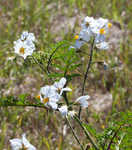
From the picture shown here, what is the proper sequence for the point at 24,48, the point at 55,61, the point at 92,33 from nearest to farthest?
1. the point at 24,48
2. the point at 92,33
3. the point at 55,61

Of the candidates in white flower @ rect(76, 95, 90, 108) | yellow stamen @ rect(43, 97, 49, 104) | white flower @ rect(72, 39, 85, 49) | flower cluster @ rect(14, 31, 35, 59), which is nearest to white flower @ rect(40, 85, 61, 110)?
yellow stamen @ rect(43, 97, 49, 104)

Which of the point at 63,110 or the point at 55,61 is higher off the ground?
the point at 55,61

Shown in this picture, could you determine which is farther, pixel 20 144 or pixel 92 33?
pixel 92 33

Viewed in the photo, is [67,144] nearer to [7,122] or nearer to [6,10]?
[7,122]

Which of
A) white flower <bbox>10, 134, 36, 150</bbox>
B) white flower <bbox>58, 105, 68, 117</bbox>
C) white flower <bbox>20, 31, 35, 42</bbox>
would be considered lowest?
white flower <bbox>10, 134, 36, 150</bbox>

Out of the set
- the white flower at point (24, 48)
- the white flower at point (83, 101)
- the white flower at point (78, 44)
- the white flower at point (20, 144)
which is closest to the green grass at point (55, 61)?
the white flower at point (24, 48)

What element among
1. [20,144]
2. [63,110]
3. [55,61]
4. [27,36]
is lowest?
[20,144]

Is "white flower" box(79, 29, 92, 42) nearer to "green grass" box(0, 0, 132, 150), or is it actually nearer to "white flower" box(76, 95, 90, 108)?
"green grass" box(0, 0, 132, 150)

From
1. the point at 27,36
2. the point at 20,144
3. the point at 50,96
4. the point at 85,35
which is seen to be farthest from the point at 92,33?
the point at 20,144

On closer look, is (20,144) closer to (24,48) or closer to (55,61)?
(24,48)
